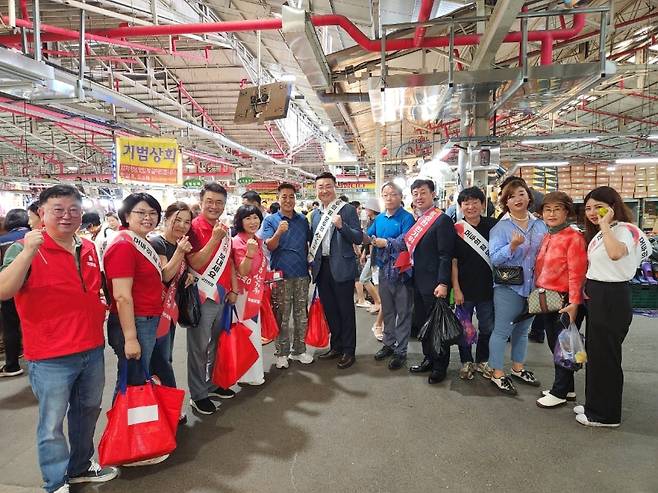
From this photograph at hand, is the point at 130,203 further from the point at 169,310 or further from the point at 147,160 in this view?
the point at 147,160

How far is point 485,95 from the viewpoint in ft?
13.0

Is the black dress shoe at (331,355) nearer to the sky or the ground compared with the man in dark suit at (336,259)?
nearer to the ground

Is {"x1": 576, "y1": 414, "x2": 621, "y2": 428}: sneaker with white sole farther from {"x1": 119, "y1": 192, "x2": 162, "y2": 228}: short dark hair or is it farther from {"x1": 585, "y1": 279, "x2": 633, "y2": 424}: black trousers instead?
{"x1": 119, "y1": 192, "x2": 162, "y2": 228}: short dark hair

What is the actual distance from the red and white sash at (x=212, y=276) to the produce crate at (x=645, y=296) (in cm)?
565

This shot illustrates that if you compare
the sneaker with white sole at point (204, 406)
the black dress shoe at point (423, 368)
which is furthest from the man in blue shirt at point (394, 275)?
the sneaker with white sole at point (204, 406)

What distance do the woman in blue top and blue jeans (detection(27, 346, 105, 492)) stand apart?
277cm

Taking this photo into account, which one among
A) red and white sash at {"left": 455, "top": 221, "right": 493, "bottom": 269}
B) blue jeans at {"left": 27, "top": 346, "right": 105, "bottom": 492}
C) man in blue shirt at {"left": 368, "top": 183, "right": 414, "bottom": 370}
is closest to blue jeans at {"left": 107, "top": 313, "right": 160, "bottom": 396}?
blue jeans at {"left": 27, "top": 346, "right": 105, "bottom": 492}

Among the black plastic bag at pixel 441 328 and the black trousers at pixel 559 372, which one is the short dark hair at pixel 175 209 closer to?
the black plastic bag at pixel 441 328

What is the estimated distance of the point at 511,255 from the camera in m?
2.91

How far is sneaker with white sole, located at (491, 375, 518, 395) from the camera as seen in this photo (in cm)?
306

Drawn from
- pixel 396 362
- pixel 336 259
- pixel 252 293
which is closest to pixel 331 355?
pixel 396 362

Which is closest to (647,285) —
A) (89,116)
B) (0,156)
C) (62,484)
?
(62,484)

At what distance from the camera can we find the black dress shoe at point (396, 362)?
11.7 feet

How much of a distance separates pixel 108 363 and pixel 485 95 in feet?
15.7
